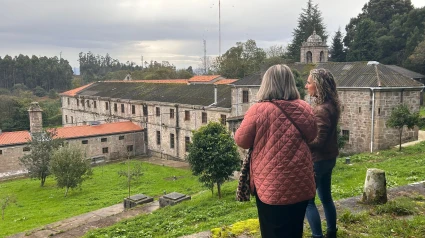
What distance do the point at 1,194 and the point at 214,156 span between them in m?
14.5

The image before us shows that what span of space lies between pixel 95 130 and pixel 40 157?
8175 mm

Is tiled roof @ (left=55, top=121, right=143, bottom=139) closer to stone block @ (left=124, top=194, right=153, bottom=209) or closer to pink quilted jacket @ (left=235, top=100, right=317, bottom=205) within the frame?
stone block @ (left=124, top=194, right=153, bottom=209)

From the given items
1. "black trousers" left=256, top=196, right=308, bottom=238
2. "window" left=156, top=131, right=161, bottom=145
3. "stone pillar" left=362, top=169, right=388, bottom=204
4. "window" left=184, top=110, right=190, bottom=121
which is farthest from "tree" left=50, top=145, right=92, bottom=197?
"black trousers" left=256, top=196, right=308, bottom=238

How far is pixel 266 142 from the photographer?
2.75m

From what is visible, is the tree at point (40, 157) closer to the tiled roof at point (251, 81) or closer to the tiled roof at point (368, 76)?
the tiled roof at point (251, 81)

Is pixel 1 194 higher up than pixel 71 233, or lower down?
lower down

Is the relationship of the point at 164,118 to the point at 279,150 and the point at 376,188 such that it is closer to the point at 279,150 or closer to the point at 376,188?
the point at 376,188

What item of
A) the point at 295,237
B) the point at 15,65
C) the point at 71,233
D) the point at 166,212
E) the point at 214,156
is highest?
the point at 15,65

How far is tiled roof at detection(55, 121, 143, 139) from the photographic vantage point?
90.8ft

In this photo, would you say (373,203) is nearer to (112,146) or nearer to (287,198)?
(287,198)

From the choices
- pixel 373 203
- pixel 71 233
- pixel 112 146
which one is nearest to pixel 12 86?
pixel 112 146

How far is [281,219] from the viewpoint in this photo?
9.29ft

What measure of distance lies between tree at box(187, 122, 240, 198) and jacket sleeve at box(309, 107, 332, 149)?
8.67 meters

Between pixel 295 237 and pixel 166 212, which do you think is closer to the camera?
pixel 295 237
